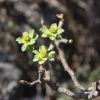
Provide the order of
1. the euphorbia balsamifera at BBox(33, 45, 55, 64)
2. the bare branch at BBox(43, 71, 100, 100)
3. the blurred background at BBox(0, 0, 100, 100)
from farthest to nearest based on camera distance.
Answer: the blurred background at BBox(0, 0, 100, 100)
the bare branch at BBox(43, 71, 100, 100)
the euphorbia balsamifera at BBox(33, 45, 55, 64)

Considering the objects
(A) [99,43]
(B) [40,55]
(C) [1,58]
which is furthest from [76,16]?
(B) [40,55]

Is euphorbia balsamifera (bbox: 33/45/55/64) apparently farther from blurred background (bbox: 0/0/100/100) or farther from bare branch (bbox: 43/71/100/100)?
blurred background (bbox: 0/0/100/100)

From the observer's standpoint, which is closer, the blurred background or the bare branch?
the bare branch

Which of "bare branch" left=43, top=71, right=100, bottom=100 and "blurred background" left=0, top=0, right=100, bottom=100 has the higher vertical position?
"blurred background" left=0, top=0, right=100, bottom=100

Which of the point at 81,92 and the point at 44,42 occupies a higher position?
the point at 44,42

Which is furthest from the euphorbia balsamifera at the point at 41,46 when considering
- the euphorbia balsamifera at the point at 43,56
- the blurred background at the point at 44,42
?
the blurred background at the point at 44,42

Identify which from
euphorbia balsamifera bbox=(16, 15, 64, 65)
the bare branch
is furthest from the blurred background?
euphorbia balsamifera bbox=(16, 15, 64, 65)

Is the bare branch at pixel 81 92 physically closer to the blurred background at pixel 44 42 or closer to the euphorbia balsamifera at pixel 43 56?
the euphorbia balsamifera at pixel 43 56

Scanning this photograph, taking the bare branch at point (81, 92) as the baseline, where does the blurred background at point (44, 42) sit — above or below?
above

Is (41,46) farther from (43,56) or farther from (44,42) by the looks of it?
(44,42)

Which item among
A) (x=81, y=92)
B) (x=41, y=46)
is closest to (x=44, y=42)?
(x=81, y=92)
